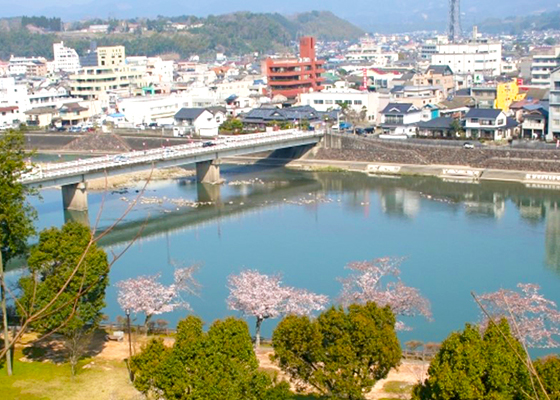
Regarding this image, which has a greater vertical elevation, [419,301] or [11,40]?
[11,40]

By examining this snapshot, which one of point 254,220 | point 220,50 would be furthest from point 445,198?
point 220,50

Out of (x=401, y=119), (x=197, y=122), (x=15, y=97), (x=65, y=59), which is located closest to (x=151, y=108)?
(x=197, y=122)

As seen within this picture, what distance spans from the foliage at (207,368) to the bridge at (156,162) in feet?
24.3

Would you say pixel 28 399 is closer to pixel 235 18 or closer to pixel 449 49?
pixel 449 49

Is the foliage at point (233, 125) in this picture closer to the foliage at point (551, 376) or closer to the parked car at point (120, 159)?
the parked car at point (120, 159)

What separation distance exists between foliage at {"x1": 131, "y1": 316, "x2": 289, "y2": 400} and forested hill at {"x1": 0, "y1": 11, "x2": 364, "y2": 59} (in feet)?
185

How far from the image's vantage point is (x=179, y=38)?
215ft

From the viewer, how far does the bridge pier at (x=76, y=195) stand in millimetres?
16422

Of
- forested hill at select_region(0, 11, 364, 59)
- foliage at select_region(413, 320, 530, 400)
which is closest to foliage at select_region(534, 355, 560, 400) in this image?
foliage at select_region(413, 320, 530, 400)

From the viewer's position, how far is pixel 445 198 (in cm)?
1731

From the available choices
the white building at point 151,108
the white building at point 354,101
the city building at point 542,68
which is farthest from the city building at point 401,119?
the city building at point 542,68

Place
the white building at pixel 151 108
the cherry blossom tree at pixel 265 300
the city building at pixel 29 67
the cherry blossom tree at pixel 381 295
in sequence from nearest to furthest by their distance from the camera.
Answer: the cherry blossom tree at pixel 265 300 < the cherry blossom tree at pixel 381 295 < the white building at pixel 151 108 < the city building at pixel 29 67

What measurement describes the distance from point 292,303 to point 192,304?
2121mm

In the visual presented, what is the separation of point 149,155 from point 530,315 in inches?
431
